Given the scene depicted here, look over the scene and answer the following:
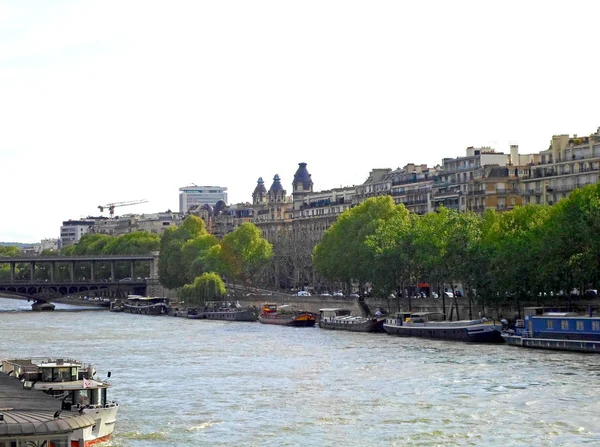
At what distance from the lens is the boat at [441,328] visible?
71625 millimetres

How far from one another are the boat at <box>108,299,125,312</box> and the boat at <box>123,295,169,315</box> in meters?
0.60

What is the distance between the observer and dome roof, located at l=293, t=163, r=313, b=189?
174 m

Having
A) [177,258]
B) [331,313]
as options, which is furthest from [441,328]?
[177,258]

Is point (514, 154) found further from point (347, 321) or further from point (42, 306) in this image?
point (42, 306)

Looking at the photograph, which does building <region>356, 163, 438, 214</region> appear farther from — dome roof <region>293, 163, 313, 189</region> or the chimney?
dome roof <region>293, 163, 313, 189</region>

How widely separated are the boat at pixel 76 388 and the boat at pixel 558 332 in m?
27.9

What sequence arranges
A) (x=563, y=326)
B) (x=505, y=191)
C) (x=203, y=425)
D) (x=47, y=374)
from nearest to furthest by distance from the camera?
(x=47, y=374), (x=203, y=425), (x=563, y=326), (x=505, y=191)

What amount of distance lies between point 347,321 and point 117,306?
6003 cm

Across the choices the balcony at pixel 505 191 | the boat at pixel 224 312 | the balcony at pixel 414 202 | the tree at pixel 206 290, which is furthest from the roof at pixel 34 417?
the tree at pixel 206 290

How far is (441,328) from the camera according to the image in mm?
76000

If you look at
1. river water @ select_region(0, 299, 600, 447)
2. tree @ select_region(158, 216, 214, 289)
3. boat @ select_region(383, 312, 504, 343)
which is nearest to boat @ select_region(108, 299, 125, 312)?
tree @ select_region(158, 216, 214, 289)

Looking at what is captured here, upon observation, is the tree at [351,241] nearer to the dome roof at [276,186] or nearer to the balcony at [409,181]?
the balcony at [409,181]

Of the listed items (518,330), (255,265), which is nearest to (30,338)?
(518,330)

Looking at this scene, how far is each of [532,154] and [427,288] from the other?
46.1 feet
